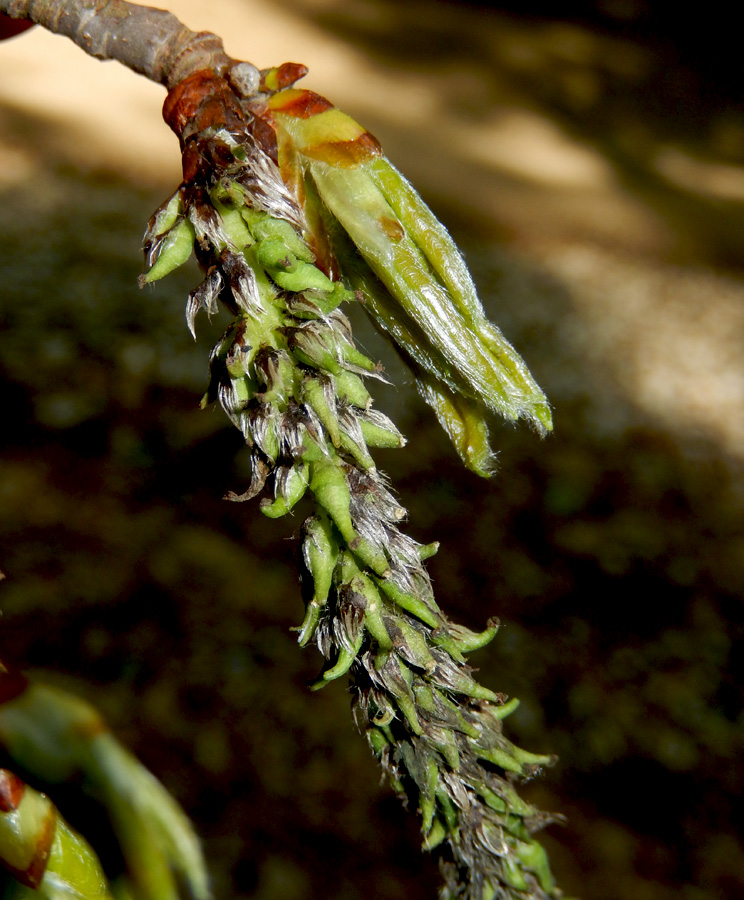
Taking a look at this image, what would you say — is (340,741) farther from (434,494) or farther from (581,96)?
(581,96)

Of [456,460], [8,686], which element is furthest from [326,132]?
[456,460]

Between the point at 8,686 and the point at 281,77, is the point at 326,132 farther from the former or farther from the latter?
Answer: the point at 8,686

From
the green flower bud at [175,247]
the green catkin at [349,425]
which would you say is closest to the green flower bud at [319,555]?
the green catkin at [349,425]

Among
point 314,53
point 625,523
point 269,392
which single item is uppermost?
point 269,392

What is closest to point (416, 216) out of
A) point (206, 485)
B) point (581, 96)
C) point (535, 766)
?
point (535, 766)

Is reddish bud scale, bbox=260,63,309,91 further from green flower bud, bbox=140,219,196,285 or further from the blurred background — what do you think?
the blurred background

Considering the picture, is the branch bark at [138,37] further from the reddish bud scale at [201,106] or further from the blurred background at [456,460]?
the blurred background at [456,460]

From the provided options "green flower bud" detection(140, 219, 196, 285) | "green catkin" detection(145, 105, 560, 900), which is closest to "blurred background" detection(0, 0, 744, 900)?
"green catkin" detection(145, 105, 560, 900)
